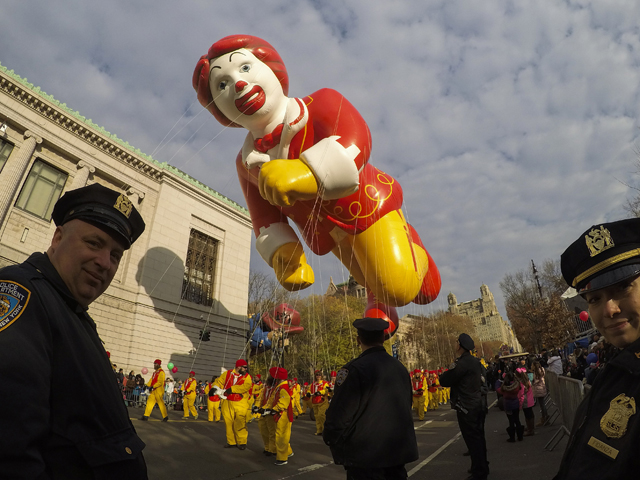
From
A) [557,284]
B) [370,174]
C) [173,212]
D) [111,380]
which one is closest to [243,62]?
[370,174]

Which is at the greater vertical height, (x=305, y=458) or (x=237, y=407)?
(x=237, y=407)

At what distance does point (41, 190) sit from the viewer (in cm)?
1778

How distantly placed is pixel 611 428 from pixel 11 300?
6.54 feet

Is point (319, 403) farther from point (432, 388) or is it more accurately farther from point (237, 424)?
point (432, 388)

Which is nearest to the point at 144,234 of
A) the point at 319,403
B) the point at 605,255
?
the point at 319,403

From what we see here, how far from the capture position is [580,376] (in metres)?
11.5

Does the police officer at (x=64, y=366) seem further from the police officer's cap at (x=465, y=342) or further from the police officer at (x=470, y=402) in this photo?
the police officer's cap at (x=465, y=342)

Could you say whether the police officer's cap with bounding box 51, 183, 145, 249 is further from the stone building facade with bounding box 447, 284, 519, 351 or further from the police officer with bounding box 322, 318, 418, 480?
the stone building facade with bounding box 447, 284, 519, 351

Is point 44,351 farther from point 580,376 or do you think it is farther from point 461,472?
point 580,376

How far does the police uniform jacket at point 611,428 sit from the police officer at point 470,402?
160 inches

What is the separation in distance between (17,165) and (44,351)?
19.9 meters

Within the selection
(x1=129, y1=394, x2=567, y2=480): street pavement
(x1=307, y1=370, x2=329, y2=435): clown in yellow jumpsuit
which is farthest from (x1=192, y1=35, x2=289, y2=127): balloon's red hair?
(x1=307, y1=370, x2=329, y2=435): clown in yellow jumpsuit

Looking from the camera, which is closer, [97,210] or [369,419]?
[97,210]

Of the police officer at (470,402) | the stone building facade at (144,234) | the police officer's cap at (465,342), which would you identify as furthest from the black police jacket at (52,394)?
the stone building facade at (144,234)
